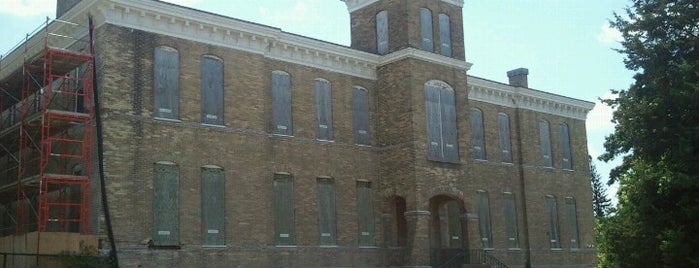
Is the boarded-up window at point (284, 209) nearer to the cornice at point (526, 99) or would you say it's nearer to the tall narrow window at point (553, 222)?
the cornice at point (526, 99)

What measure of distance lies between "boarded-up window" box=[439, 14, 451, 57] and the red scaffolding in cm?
1437

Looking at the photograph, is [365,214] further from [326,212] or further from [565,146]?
[565,146]

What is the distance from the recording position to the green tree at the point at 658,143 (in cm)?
2617

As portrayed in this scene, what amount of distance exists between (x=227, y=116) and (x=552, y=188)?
19.5 m

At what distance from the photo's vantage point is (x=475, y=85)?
124ft

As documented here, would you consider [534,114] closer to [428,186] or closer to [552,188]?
[552,188]

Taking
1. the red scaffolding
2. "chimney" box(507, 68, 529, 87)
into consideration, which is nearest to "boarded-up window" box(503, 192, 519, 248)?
"chimney" box(507, 68, 529, 87)

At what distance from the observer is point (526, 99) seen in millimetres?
40906

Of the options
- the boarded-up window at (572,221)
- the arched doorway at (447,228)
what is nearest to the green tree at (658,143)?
the arched doorway at (447,228)

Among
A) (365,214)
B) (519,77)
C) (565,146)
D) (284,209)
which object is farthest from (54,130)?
(565,146)

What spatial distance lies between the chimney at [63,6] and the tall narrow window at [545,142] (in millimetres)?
23085

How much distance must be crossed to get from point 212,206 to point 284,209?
306 centimetres

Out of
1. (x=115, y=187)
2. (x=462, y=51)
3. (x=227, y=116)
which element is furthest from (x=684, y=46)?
(x=115, y=187)

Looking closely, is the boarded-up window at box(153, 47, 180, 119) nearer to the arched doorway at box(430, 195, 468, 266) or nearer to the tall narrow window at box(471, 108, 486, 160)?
the arched doorway at box(430, 195, 468, 266)
